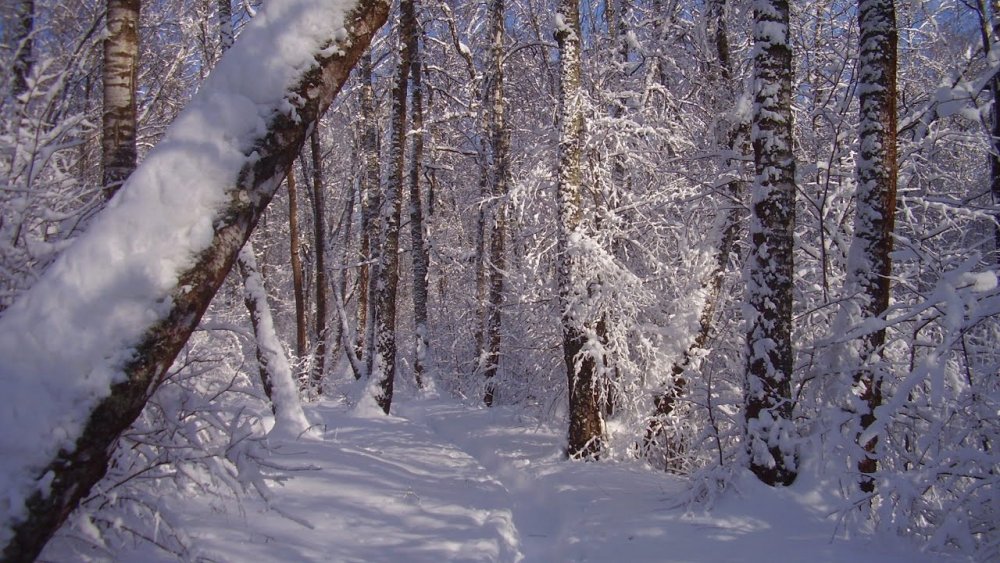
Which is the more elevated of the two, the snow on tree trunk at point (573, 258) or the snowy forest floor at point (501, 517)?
the snow on tree trunk at point (573, 258)

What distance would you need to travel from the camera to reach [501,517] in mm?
5762

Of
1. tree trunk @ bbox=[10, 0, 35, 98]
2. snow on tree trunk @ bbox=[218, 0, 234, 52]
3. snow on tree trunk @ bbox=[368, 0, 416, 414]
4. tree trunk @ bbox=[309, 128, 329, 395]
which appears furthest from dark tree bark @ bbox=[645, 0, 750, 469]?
tree trunk @ bbox=[309, 128, 329, 395]

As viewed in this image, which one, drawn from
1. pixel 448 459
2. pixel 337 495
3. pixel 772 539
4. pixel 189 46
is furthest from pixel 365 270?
pixel 772 539

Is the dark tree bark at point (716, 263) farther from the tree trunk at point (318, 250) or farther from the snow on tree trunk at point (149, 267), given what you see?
the tree trunk at point (318, 250)

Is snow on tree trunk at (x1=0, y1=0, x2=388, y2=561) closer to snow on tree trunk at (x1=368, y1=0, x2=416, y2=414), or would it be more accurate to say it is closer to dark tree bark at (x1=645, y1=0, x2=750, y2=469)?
dark tree bark at (x1=645, y1=0, x2=750, y2=469)

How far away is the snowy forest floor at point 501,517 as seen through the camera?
3876mm

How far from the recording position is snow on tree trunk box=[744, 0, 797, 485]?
16.5ft

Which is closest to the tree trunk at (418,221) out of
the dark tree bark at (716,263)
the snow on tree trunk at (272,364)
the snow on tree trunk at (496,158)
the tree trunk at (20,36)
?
the snow on tree trunk at (496,158)

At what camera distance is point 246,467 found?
308 cm

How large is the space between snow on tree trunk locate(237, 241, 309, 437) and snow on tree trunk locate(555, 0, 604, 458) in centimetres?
349

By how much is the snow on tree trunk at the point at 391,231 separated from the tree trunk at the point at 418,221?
1.57m

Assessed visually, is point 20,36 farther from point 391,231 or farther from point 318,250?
point 318,250

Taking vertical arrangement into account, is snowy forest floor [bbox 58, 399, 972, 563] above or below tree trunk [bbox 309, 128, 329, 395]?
below

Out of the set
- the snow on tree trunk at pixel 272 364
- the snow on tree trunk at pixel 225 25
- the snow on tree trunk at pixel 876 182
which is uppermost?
the snow on tree trunk at pixel 225 25
